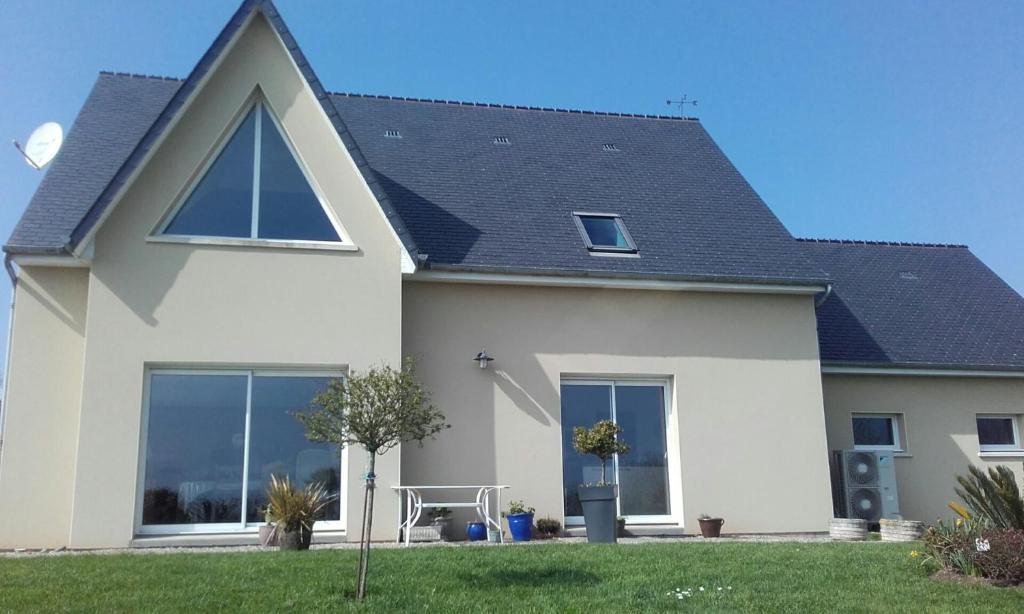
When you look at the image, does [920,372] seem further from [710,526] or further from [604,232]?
[604,232]

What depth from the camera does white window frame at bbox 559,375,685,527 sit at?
14.7 metres

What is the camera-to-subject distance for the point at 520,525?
13500mm

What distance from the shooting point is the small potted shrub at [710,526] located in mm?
14250

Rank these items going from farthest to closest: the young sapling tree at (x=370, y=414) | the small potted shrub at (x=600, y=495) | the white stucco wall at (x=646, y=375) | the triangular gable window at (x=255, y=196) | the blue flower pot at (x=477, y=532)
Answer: the white stucco wall at (x=646, y=375) → the blue flower pot at (x=477, y=532) → the triangular gable window at (x=255, y=196) → the small potted shrub at (x=600, y=495) → the young sapling tree at (x=370, y=414)

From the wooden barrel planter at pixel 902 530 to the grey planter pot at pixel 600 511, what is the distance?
482 cm

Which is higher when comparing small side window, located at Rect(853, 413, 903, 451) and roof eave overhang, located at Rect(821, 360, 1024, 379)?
A: roof eave overhang, located at Rect(821, 360, 1024, 379)

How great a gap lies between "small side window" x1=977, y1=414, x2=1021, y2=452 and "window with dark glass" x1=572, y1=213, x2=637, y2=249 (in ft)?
26.8

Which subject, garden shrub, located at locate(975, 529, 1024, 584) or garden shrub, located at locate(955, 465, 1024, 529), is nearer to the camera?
garden shrub, located at locate(975, 529, 1024, 584)

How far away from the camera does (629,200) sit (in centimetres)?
1733

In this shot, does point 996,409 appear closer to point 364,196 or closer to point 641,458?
point 641,458

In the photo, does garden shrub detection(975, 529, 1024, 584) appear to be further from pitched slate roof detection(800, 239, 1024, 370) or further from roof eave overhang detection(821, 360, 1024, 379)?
pitched slate roof detection(800, 239, 1024, 370)

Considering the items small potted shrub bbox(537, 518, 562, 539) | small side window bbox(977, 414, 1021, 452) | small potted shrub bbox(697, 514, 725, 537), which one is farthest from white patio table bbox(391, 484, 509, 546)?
small side window bbox(977, 414, 1021, 452)

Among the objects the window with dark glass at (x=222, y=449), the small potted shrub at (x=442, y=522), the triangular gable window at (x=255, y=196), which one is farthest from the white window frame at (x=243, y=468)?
the triangular gable window at (x=255, y=196)

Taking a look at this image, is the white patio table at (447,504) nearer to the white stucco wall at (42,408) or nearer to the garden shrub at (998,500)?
the white stucco wall at (42,408)
